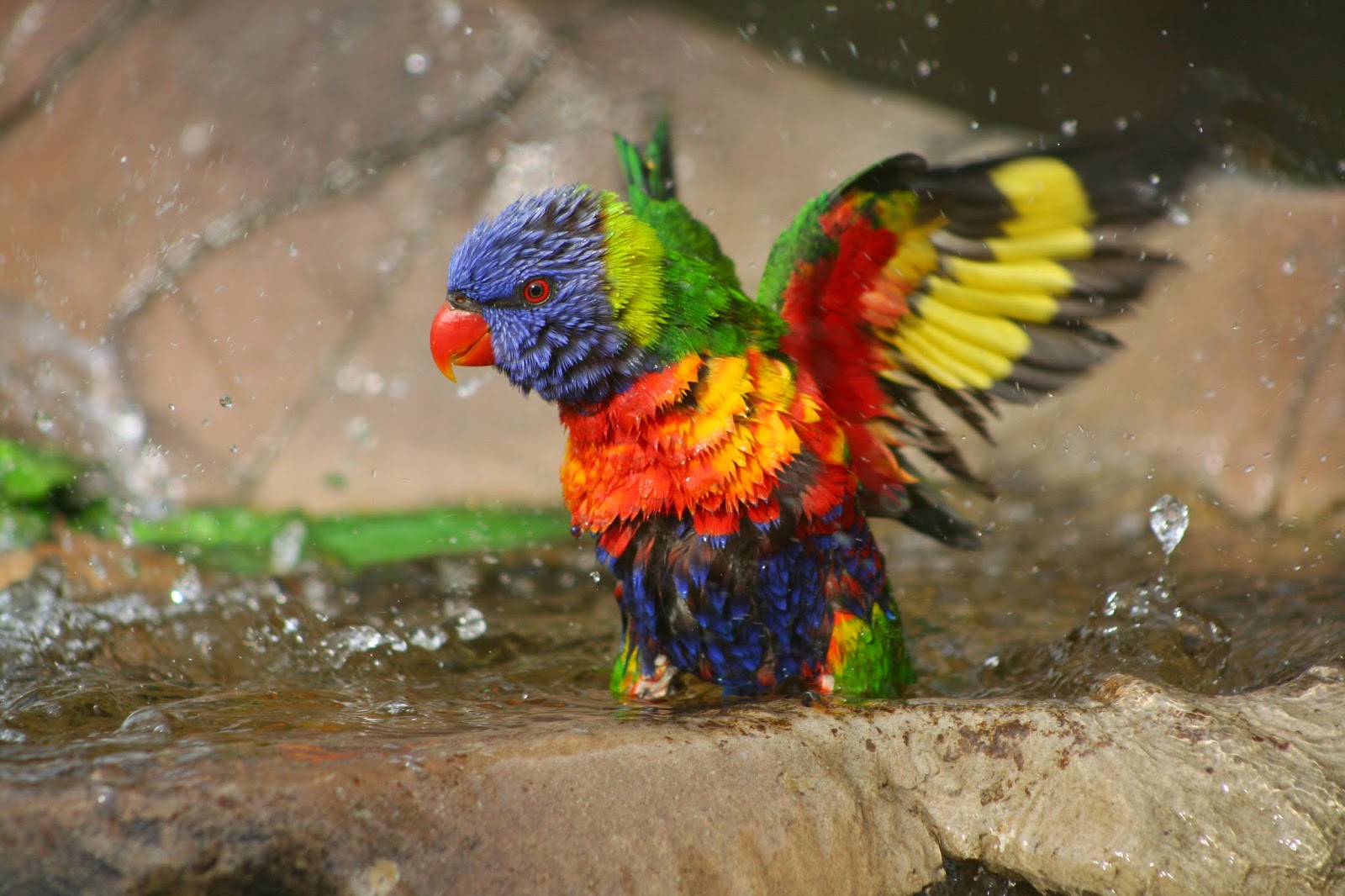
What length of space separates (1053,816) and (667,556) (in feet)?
2.73

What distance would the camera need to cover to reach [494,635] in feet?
9.43

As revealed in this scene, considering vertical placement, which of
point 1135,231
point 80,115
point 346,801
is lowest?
point 346,801

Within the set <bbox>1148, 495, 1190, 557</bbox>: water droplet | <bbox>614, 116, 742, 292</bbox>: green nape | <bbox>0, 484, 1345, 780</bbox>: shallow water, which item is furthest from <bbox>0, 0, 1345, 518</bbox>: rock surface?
<bbox>614, 116, 742, 292</bbox>: green nape

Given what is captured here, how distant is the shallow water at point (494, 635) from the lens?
5.87ft

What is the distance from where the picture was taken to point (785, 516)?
206 cm

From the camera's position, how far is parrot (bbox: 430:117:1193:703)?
2031 millimetres

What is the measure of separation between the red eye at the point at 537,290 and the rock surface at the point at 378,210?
2.21 meters

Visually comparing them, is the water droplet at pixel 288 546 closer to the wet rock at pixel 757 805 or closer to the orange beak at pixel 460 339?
the orange beak at pixel 460 339

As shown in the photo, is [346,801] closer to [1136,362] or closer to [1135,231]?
[1135,231]

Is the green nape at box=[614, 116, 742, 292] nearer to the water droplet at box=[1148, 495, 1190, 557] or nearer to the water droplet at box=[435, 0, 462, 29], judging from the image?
the water droplet at box=[1148, 495, 1190, 557]

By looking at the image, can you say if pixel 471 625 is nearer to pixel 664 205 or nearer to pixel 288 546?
pixel 288 546

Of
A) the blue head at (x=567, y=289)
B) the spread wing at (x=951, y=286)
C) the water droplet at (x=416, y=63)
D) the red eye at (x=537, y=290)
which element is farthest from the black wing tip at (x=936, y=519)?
the water droplet at (x=416, y=63)

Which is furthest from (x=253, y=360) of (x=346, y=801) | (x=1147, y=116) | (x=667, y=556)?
(x=1147, y=116)

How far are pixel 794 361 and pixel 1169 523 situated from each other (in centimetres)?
186
